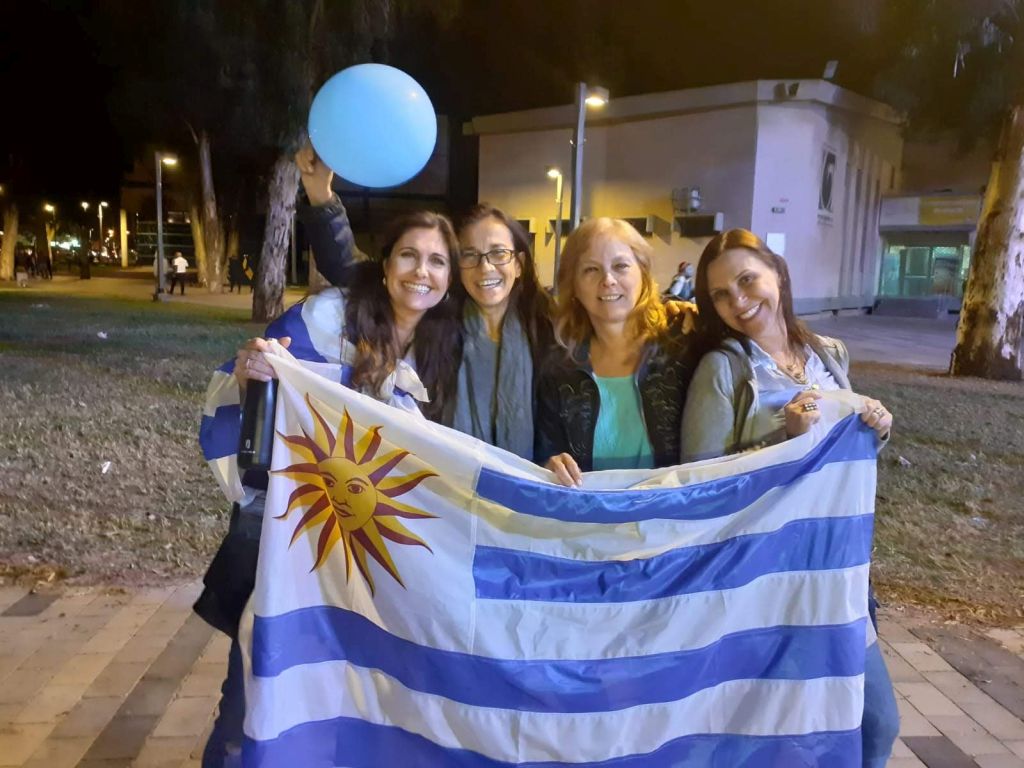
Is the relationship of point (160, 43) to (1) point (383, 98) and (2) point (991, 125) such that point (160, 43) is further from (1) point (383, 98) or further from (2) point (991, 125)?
(1) point (383, 98)

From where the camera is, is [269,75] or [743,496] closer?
[743,496]

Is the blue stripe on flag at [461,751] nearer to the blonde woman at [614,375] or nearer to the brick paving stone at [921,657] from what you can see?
the blonde woman at [614,375]

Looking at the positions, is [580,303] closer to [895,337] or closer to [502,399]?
[502,399]

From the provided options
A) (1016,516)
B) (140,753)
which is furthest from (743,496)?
(1016,516)

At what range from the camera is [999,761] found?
10.4ft

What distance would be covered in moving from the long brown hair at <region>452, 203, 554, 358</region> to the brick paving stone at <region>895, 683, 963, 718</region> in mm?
2232

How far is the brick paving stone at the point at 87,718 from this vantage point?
319 cm

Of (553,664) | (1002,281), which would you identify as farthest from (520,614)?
(1002,281)

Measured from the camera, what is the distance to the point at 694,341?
112 inches

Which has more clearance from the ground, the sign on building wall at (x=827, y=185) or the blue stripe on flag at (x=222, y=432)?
the sign on building wall at (x=827, y=185)

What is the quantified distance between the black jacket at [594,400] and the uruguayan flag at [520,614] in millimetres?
196

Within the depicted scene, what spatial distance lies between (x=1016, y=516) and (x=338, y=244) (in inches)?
214

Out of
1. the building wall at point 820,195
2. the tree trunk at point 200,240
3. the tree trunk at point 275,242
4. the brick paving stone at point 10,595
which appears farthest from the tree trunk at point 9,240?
the brick paving stone at point 10,595

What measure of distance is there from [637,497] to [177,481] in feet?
15.7
